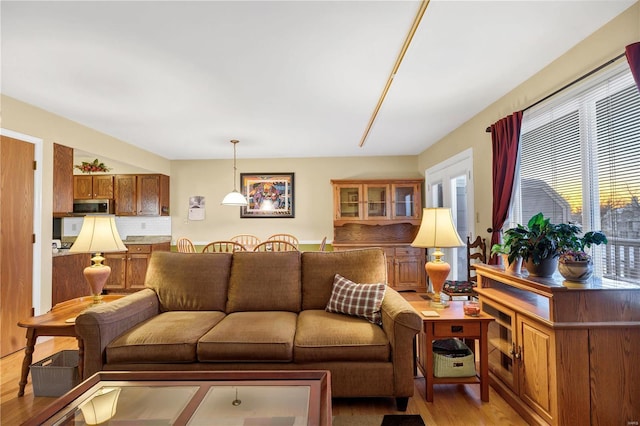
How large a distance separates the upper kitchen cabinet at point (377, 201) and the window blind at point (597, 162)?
283cm

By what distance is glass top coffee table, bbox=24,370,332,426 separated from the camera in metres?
1.36

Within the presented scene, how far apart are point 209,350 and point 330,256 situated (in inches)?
47.4

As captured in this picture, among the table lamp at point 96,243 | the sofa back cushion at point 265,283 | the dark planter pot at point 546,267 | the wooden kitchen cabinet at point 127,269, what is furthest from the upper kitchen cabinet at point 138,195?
the dark planter pot at point 546,267

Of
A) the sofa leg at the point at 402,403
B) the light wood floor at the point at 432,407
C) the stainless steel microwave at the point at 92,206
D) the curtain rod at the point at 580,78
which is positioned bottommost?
the light wood floor at the point at 432,407

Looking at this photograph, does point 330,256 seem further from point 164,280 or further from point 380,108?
point 380,108

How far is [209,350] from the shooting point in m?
2.02

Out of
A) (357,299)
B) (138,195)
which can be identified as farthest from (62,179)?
(357,299)

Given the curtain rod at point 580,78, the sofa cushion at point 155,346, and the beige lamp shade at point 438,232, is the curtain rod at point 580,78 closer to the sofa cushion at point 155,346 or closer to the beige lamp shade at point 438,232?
the beige lamp shade at point 438,232

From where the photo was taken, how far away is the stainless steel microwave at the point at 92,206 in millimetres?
5434

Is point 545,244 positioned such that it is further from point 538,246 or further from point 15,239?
point 15,239

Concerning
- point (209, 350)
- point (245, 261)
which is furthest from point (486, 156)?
point (209, 350)

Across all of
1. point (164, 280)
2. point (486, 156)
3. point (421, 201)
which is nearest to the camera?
point (164, 280)

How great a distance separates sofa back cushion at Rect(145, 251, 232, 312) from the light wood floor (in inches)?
38.1

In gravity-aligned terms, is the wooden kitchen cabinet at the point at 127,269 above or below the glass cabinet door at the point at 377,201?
below
